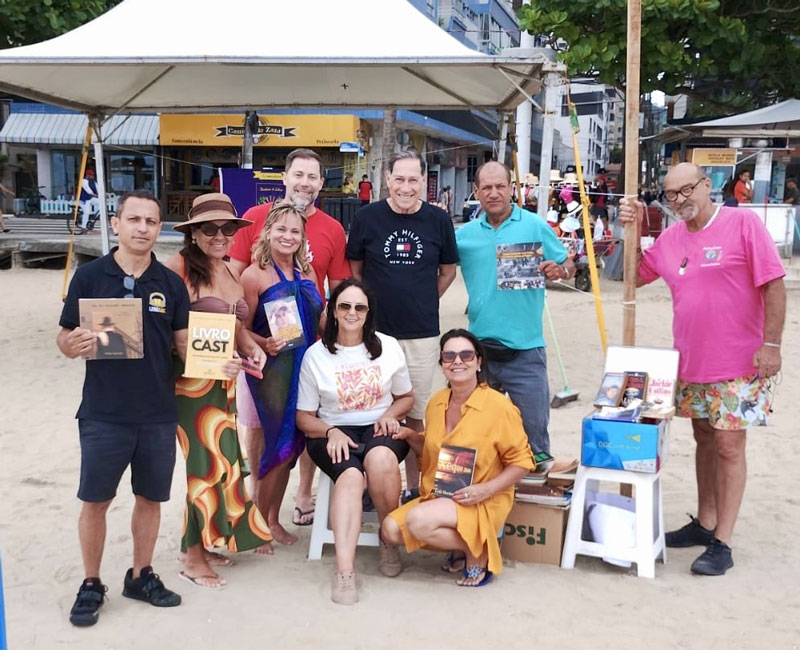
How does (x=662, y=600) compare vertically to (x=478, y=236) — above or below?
below

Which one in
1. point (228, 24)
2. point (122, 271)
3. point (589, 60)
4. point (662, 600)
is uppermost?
point (589, 60)

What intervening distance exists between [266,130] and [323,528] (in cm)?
1894

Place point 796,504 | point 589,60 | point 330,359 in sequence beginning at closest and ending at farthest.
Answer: point 330,359, point 796,504, point 589,60

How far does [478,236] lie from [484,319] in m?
0.43

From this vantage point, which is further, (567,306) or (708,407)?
(567,306)

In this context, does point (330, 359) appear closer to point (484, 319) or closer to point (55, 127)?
point (484, 319)

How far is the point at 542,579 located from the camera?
3500mm

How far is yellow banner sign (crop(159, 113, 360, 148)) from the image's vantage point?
69.1 ft

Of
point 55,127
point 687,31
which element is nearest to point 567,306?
point 687,31

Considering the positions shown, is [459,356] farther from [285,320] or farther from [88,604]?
[88,604]

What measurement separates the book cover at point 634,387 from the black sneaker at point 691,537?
0.83 meters

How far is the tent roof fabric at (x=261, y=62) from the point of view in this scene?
5.66 metres

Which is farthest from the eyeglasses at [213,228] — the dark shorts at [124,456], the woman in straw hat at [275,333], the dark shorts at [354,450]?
the dark shorts at [354,450]

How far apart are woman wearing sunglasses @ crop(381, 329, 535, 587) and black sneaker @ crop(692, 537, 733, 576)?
0.94m
